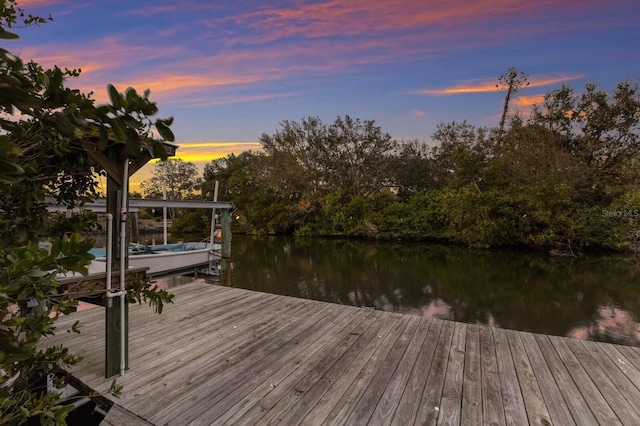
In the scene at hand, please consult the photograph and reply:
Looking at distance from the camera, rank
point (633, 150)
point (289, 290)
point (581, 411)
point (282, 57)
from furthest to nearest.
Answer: point (633, 150) → point (282, 57) → point (289, 290) → point (581, 411)

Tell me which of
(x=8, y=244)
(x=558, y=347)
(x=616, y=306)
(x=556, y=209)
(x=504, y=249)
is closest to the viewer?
(x=8, y=244)

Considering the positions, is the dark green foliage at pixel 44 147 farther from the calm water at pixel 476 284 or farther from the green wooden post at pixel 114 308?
the calm water at pixel 476 284

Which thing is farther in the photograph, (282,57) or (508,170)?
(508,170)

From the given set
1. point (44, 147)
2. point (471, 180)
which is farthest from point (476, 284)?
point (471, 180)

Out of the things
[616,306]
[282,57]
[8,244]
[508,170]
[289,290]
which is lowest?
[289,290]

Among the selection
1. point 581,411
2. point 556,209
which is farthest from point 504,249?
point 581,411

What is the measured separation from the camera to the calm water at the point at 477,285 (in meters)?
5.83

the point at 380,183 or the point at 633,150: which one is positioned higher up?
the point at 633,150

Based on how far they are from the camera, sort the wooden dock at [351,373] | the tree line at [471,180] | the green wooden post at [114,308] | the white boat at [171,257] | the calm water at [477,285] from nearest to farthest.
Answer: the wooden dock at [351,373] < the green wooden post at [114,308] < the calm water at [477,285] < the white boat at [171,257] < the tree line at [471,180]

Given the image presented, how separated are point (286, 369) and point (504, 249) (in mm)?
13454

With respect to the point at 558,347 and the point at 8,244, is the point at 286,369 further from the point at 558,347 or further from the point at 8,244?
the point at 558,347

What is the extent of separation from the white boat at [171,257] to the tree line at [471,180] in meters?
10.8

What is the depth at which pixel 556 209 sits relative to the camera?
39.3 feet

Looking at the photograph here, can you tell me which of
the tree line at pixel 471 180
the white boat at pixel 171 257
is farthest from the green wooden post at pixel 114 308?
the tree line at pixel 471 180
